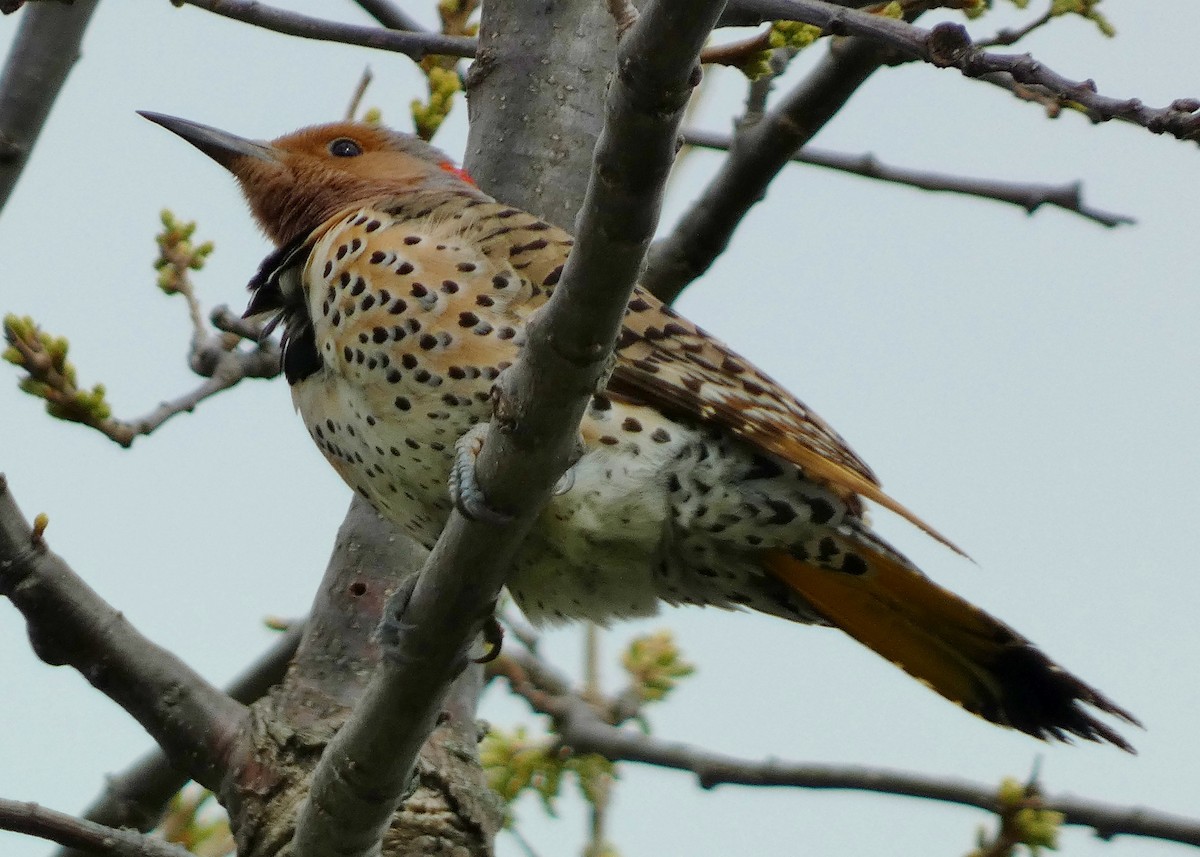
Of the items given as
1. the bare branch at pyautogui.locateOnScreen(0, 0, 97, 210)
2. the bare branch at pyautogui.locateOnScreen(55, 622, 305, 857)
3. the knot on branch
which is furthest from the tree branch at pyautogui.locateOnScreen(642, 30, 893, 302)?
the knot on branch

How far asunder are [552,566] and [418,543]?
1.50 ft

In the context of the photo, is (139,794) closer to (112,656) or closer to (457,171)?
(112,656)

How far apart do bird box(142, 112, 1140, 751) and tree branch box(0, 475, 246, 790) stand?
0.60 meters

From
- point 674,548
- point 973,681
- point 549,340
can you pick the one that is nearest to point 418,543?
point 674,548

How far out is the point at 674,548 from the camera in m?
3.61

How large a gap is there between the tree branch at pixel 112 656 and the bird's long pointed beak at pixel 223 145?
6.05 ft

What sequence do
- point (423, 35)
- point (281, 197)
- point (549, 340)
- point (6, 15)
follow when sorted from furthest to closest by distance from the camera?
1. point (281, 197)
2. point (423, 35)
3. point (6, 15)
4. point (549, 340)

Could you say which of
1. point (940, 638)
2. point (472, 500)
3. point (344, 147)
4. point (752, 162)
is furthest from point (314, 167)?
point (472, 500)

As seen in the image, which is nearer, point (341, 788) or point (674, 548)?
point (341, 788)

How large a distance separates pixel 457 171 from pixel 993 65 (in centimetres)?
293

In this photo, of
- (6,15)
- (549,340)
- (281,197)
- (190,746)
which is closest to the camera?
(549,340)

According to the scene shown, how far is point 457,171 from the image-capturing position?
15.5 ft

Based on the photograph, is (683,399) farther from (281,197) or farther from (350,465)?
(281,197)

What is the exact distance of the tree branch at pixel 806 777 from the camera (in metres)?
3.45
